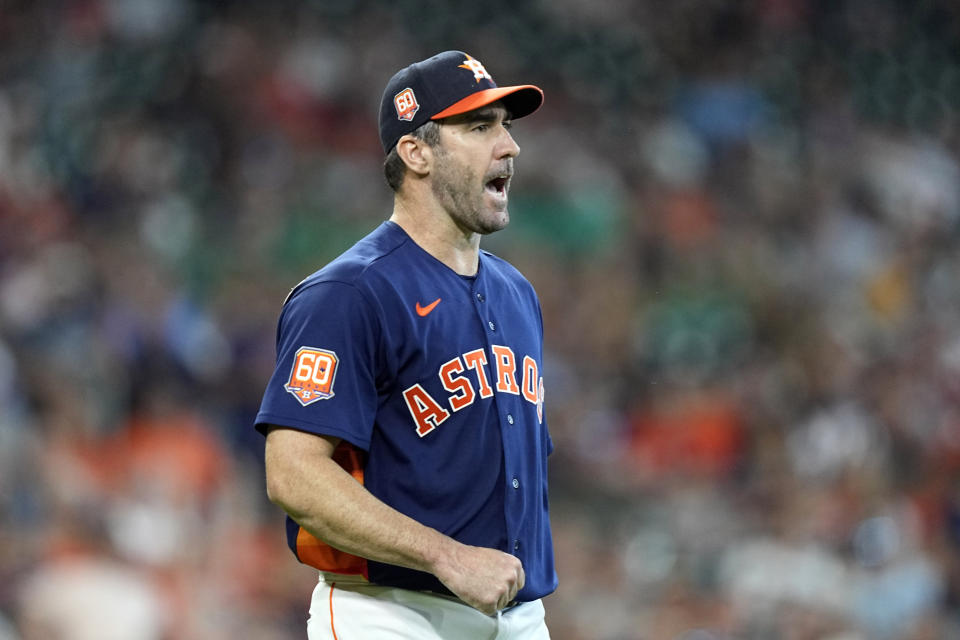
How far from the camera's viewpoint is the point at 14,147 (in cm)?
721

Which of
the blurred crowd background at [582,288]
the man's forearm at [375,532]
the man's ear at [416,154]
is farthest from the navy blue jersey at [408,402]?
the blurred crowd background at [582,288]

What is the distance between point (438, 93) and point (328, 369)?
0.76 metres

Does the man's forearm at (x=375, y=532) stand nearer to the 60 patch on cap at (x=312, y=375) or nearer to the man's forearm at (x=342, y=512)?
the man's forearm at (x=342, y=512)

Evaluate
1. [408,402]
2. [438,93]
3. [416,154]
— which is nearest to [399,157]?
[416,154]

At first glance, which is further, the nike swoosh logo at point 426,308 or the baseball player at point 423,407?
the nike swoosh logo at point 426,308

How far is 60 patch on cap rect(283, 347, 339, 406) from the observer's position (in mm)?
2604

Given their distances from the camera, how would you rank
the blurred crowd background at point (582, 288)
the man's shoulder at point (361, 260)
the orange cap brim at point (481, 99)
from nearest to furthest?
the man's shoulder at point (361, 260) < the orange cap brim at point (481, 99) < the blurred crowd background at point (582, 288)

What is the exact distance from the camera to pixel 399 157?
9.84ft

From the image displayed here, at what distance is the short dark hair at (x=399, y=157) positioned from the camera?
2945 mm

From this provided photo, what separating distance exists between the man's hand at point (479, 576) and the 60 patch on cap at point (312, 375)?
0.42 metres

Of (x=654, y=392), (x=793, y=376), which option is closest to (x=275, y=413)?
(x=654, y=392)

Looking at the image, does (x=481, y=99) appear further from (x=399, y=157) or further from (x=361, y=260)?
(x=361, y=260)

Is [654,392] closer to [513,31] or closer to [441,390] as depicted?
[513,31]

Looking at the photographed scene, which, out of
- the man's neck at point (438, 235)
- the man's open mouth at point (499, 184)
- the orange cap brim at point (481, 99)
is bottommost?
the man's neck at point (438, 235)
